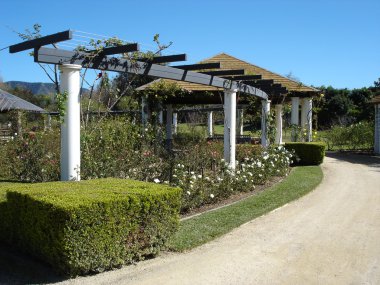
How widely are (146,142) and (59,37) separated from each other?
15.7ft

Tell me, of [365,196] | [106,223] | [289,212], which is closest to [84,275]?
[106,223]

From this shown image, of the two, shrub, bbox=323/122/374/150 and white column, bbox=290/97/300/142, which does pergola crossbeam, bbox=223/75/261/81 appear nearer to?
white column, bbox=290/97/300/142

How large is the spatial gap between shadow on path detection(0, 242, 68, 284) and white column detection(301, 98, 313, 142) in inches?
599

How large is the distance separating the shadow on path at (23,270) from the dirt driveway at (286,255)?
32 cm

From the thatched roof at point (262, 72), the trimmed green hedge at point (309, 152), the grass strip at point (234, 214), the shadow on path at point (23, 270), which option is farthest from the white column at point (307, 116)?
the shadow on path at point (23, 270)

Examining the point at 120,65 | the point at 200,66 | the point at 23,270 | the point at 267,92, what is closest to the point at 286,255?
the point at 23,270

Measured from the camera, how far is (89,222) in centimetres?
452

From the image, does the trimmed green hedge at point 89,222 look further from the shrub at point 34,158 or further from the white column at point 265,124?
the white column at point 265,124

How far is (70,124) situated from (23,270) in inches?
97.0

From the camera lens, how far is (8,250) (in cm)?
547

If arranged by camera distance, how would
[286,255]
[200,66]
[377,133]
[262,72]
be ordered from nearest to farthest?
[286,255]
[200,66]
[262,72]
[377,133]

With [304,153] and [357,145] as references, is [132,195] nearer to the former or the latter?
[304,153]

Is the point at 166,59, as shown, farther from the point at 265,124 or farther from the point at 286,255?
the point at 265,124

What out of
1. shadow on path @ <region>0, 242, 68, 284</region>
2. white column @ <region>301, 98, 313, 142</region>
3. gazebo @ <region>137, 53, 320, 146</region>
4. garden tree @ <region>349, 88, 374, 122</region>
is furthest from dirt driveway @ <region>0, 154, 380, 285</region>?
garden tree @ <region>349, 88, 374, 122</region>
